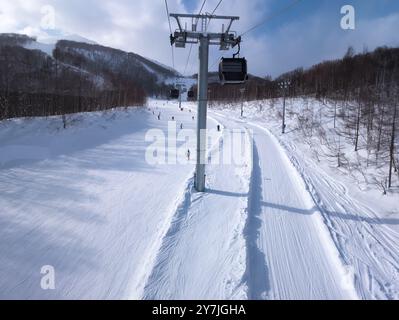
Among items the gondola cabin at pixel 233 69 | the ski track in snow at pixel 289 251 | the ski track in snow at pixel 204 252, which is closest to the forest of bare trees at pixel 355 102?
the ski track in snow at pixel 289 251

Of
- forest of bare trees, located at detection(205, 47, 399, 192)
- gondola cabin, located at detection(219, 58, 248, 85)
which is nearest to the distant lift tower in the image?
gondola cabin, located at detection(219, 58, 248, 85)

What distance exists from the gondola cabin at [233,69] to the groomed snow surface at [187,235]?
409cm

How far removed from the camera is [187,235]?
7.39 meters

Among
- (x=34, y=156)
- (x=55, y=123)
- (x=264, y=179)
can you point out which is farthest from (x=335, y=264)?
(x=55, y=123)

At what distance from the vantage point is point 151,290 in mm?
5395

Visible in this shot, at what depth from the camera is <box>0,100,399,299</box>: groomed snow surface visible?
5703mm

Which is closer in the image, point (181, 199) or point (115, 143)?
point (181, 199)

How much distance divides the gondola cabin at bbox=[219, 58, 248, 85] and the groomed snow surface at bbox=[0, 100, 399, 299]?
13.4 feet

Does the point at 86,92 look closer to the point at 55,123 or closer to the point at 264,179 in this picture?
the point at 55,123

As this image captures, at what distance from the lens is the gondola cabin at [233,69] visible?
31.5 ft

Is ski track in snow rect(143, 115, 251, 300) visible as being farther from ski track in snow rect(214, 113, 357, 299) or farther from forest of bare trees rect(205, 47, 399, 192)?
forest of bare trees rect(205, 47, 399, 192)

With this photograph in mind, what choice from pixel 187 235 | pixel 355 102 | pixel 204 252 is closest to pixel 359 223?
pixel 204 252

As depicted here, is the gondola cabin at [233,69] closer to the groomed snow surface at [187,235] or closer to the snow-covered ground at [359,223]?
the groomed snow surface at [187,235]

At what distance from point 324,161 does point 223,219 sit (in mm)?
12133
